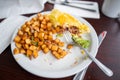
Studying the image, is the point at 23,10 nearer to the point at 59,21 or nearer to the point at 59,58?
the point at 59,21

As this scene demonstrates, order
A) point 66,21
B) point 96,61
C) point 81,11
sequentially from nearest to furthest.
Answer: point 96,61
point 66,21
point 81,11

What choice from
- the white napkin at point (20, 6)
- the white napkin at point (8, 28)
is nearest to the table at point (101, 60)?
the white napkin at point (8, 28)

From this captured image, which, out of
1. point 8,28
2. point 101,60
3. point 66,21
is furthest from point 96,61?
point 8,28

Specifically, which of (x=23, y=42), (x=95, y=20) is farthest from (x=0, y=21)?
(x=95, y=20)

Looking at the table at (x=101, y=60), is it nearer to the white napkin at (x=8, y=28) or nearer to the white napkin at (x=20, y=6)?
the white napkin at (x=8, y=28)

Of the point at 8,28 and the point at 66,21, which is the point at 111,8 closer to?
the point at 66,21

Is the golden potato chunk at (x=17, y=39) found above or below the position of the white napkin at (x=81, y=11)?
above
